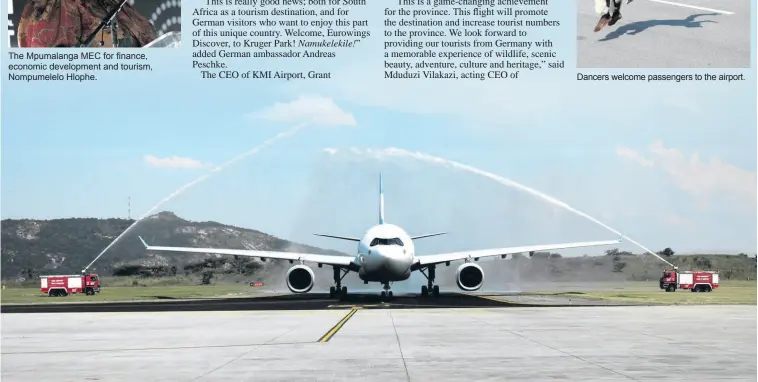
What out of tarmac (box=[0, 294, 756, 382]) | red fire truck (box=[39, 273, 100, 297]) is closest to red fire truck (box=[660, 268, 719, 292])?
tarmac (box=[0, 294, 756, 382])

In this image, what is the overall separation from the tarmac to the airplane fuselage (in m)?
19.2

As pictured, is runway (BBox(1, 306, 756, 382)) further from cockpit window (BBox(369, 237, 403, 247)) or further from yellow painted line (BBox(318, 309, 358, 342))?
cockpit window (BBox(369, 237, 403, 247))

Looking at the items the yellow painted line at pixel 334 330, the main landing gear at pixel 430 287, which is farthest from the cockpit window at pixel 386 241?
the yellow painted line at pixel 334 330

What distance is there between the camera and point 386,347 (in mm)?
28938

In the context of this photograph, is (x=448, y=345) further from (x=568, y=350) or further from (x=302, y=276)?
(x=302, y=276)

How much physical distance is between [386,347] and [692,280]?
65.6 metres

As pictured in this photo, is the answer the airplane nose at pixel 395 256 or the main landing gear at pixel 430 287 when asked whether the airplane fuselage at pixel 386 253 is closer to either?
the airplane nose at pixel 395 256

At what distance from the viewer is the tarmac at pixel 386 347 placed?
73.4ft

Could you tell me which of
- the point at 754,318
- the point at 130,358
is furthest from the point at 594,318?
the point at 130,358

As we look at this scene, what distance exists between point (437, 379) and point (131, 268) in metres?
104

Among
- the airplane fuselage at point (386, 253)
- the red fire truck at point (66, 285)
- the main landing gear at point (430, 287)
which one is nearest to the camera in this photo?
the airplane fuselage at point (386, 253)

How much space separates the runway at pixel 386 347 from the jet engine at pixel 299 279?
78.9 ft

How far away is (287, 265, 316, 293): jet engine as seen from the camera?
72000mm

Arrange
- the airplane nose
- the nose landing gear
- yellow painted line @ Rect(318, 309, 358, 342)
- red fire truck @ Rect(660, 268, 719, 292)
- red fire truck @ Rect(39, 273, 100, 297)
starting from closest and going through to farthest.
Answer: yellow painted line @ Rect(318, 309, 358, 342) → the airplane nose → the nose landing gear → red fire truck @ Rect(660, 268, 719, 292) → red fire truck @ Rect(39, 273, 100, 297)
